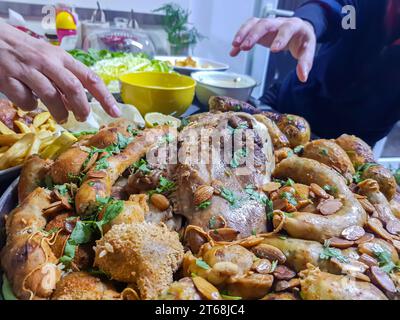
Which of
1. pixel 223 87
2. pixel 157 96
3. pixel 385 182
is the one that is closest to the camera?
pixel 385 182

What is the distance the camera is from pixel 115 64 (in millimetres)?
2473

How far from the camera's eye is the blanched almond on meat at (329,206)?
0.93 metres

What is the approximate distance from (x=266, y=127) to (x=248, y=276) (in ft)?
2.06

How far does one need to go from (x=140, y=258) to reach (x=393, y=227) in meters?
0.69

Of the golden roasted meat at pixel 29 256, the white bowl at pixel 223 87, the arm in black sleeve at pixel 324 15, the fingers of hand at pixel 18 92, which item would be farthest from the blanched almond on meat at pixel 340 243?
the arm in black sleeve at pixel 324 15

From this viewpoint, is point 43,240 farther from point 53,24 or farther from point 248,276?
point 53,24

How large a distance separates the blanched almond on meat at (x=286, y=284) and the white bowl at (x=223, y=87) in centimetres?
124

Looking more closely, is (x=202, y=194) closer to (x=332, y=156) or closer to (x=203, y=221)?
(x=203, y=221)

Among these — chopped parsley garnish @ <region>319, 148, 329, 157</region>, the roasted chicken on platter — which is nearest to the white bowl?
the roasted chicken on platter

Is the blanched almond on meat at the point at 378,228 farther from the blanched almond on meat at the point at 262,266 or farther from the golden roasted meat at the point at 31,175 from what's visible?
the golden roasted meat at the point at 31,175

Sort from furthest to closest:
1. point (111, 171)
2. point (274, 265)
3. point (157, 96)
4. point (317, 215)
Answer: point (157, 96) < point (111, 171) < point (317, 215) < point (274, 265)

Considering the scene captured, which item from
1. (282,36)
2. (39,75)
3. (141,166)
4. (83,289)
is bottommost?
(83,289)

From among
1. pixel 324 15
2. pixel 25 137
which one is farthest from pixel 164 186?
pixel 324 15
